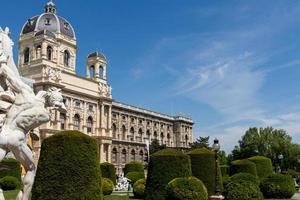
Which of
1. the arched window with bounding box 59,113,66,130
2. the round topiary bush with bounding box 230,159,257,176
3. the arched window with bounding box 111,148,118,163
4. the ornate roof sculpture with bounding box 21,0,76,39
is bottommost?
the round topiary bush with bounding box 230,159,257,176

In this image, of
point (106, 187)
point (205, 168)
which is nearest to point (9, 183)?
point (106, 187)

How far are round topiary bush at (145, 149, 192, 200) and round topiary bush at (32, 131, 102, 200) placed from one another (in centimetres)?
493

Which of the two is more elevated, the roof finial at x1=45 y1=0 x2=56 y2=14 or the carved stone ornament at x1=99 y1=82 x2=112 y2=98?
the roof finial at x1=45 y1=0 x2=56 y2=14

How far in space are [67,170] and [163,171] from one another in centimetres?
572

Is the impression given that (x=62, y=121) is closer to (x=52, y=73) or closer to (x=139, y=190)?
(x=52, y=73)

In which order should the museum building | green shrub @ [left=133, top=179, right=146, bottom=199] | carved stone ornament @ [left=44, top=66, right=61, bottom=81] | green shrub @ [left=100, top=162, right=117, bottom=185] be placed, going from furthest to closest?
the museum building < carved stone ornament @ [left=44, top=66, right=61, bottom=81] < green shrub @ [left=100, top=162, right=117, bottom=185] < green shrub @ [left=133, top=179, right=146, bottom=199]

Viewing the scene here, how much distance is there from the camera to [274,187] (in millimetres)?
21453

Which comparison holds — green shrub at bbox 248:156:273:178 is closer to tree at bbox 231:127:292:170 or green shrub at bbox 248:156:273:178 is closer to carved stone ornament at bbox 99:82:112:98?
tree at bbox 231:127:292:170

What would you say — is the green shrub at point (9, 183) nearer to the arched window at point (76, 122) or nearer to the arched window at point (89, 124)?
the arched window at point (76, 122)

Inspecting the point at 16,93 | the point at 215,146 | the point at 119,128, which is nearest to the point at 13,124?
the point at 16,93

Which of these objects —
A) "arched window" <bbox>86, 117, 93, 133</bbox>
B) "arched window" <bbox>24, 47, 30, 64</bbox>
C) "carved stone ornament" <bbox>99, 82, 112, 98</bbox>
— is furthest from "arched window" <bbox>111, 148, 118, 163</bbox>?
"arched window" <bbox>24, 47, 30, 64</bbox>

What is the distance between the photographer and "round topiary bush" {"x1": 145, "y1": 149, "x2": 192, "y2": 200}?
48.5 feet

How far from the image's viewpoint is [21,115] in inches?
→ 262

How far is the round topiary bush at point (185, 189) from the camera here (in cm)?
1360
